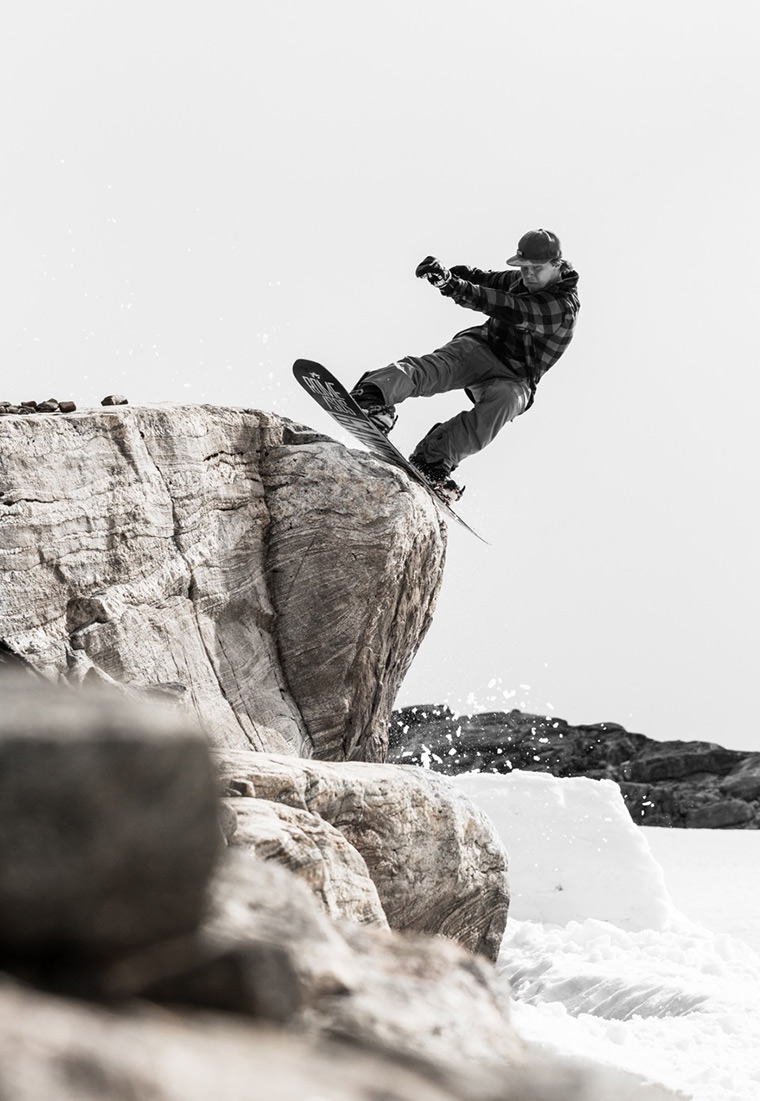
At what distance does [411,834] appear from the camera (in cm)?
746

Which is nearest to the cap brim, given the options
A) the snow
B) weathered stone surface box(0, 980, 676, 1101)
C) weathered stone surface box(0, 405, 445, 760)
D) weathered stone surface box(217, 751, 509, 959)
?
weathered stone surface box(0, 405, 445, 760)

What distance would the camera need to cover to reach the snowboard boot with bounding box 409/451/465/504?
11500 mm

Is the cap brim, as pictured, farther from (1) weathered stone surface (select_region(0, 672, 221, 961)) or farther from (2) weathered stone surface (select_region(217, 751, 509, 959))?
(1) weathered stone surface (select_region(0, 672, 221, 961))

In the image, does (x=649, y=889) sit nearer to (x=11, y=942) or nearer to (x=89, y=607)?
(x=89, y=607)

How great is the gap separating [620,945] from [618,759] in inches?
831

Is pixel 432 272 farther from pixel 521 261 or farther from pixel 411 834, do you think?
pixel 411 834

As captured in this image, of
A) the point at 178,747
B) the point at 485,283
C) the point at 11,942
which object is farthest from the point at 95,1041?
the point at 485,283

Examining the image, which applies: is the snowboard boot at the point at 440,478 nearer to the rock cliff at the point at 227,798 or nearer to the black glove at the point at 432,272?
the rock cliff at the point at 227,798

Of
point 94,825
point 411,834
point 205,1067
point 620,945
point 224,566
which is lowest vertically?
point 620,945

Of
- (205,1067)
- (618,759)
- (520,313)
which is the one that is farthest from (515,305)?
(618,759)

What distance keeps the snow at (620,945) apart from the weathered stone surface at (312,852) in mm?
1159

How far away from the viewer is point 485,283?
11.9 m

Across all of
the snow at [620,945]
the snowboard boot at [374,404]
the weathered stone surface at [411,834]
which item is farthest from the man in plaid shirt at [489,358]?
the snow at [620,945]

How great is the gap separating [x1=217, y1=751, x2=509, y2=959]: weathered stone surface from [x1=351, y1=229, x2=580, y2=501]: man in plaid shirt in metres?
4.44
